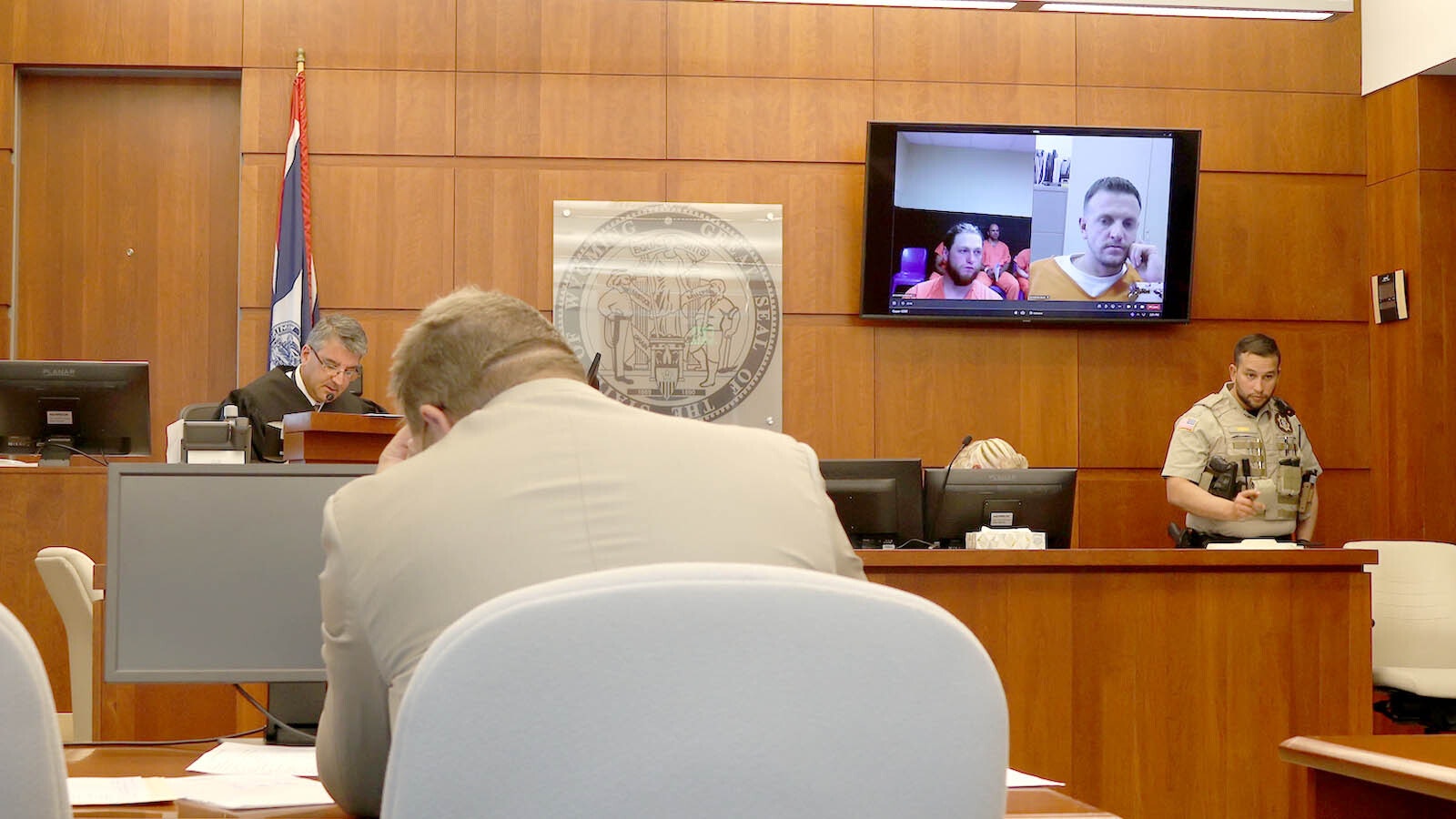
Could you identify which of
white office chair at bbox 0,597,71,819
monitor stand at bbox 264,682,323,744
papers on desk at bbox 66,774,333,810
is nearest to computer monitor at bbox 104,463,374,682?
monitor stand at bbox 264,682,323,744

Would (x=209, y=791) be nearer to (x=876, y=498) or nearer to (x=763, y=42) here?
(x=876, y=498)

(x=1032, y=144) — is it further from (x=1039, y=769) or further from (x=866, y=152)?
(x=1039, y=769)

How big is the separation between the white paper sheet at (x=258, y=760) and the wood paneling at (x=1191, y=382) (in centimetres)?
515

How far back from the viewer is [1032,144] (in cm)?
640

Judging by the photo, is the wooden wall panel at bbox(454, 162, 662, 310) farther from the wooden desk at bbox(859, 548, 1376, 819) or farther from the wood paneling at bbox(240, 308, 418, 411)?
the wooden desk at bbox(859, 548, 1376, 819)

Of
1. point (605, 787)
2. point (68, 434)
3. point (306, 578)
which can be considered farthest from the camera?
point (68, 434)

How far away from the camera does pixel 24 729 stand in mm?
872

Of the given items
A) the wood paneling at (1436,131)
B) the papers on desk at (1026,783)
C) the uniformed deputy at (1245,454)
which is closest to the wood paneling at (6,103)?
the uniformed deputy at (1245,454)

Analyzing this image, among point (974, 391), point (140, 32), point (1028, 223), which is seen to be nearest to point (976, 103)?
point (1028, 223)

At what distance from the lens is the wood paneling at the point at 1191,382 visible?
21.7 feet

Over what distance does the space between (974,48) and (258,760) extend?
5526mm

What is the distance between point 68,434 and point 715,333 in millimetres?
2614

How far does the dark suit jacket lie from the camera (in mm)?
5649

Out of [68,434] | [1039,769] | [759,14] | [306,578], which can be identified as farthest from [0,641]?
[759,14]
